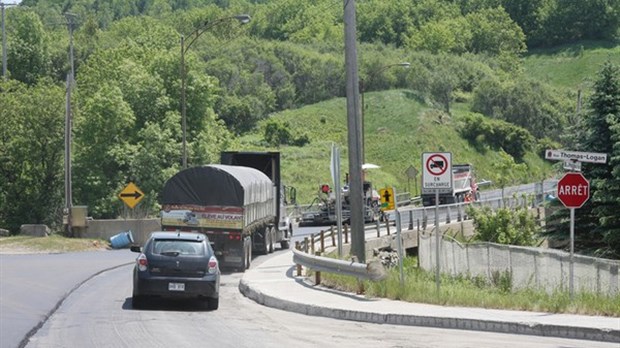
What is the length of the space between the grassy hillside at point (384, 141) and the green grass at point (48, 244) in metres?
37.3

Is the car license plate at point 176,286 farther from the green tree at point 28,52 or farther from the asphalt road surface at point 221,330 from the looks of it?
the green tree at point 28,52

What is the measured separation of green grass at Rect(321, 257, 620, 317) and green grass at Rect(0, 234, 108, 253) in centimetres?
2145

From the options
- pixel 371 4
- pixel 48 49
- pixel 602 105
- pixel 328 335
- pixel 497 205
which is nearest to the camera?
pixel 328 335

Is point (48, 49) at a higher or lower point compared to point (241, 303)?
higher

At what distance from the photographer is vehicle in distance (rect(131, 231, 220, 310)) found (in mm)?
22734

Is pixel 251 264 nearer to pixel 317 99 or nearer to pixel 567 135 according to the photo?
pixel 567 135

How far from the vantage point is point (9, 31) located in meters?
151

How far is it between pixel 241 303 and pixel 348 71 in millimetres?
6902

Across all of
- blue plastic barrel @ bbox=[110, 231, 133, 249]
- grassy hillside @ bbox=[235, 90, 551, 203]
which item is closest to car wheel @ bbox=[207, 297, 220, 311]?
blue plastic barrel @ bbox=[110, 231, 133, 249]

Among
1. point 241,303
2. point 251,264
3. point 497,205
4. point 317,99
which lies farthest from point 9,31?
point 241,303

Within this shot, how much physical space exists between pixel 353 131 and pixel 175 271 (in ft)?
24.0

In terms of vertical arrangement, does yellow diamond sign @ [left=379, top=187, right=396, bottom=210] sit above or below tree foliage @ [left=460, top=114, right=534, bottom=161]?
below

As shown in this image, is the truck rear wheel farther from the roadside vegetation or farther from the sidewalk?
the sidewalk

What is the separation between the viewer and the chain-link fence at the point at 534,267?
79.1 ft
